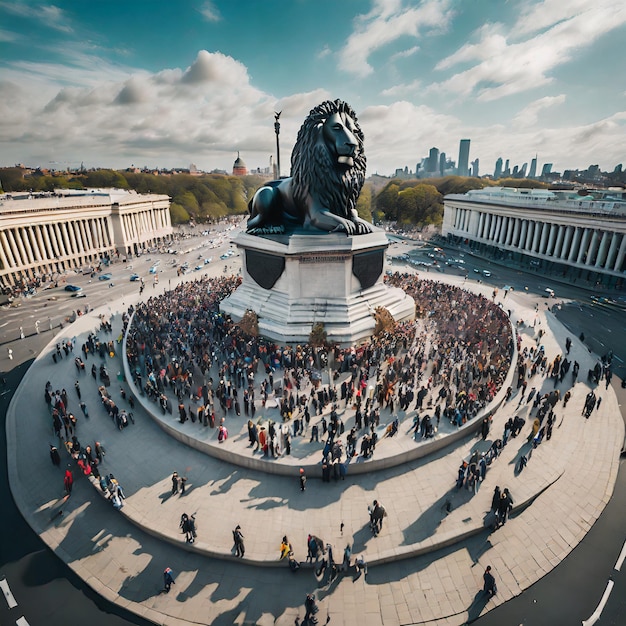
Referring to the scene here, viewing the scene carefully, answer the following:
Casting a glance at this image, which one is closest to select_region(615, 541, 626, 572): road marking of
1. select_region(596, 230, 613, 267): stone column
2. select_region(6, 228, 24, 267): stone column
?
select_region(596, 230, 613, 267): stone column

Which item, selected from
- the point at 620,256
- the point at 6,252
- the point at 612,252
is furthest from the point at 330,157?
the point at 6,252

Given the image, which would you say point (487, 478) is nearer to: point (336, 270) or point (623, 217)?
point (336, 270)

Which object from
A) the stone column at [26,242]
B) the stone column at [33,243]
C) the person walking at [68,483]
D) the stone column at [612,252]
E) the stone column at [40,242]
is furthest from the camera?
the stone column at [40,242]

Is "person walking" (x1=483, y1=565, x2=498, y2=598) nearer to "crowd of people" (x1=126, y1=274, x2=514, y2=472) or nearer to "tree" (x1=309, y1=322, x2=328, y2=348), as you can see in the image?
"crowd of people" (x1=126, y1=274, x2=514, y2=472)

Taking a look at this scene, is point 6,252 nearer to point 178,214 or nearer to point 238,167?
point 178,214

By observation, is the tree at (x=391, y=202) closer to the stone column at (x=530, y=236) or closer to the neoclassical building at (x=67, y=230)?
the stone column at (x=530, y=236)

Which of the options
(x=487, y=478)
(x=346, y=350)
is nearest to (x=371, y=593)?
(x=487, y=478)

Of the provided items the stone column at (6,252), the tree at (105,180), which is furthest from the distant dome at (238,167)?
the stone column at (6,252)

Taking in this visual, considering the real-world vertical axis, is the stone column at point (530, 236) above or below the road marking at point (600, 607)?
above
